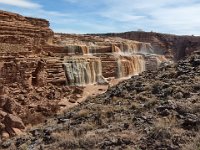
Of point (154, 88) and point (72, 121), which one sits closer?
point (72, 121)

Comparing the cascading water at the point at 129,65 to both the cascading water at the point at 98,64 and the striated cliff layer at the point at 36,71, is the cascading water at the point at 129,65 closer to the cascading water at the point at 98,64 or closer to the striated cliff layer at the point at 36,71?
the cascading water at the point at 98,64

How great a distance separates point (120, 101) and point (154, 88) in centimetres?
96

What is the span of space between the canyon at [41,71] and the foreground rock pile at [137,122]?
196 inches

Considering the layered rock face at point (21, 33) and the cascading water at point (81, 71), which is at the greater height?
the layered rock face at point (21, 33)

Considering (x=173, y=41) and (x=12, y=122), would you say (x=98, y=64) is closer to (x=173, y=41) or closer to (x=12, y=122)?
(x=12, y=122)

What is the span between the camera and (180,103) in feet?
27.2

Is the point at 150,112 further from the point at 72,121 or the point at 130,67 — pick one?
the point at 130,67

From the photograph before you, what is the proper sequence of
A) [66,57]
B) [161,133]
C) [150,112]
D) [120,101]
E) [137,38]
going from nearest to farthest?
[161,133] < [150,112] < [120,101] < [66,57] < [137,38]

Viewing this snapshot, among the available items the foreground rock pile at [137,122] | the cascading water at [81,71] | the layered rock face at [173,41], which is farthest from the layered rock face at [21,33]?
the layered rock face at [173,41]

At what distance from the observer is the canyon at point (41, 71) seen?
1858 cm

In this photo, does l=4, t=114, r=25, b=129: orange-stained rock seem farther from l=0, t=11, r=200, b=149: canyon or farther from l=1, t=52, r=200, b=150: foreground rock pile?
l=1, t=52, r=200, b=150: foreground rock pile

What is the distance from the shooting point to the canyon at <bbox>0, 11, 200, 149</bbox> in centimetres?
1858

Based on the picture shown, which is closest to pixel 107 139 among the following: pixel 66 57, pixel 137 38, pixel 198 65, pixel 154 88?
pixel 154 88

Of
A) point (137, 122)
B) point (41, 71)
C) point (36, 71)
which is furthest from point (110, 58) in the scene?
point (137, 122)
